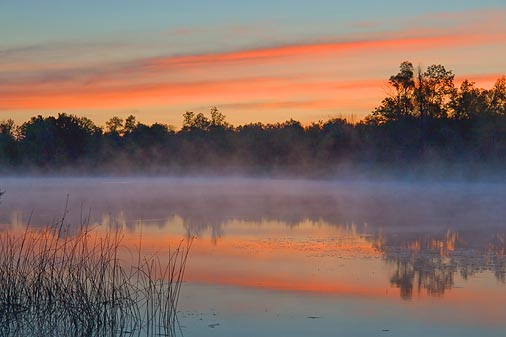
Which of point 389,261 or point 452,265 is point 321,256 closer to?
point 389,261

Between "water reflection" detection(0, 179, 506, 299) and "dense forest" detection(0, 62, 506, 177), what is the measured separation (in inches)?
493

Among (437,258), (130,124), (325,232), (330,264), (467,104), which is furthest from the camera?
(130,124)

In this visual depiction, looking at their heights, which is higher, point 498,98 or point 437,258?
point 498,98

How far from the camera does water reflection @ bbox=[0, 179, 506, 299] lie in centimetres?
Answer: 1073

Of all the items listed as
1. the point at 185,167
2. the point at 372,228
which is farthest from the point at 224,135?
the point at 372,228

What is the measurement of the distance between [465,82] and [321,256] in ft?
119

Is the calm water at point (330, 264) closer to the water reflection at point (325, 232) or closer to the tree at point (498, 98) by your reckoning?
the water reflection at point (325, 232)

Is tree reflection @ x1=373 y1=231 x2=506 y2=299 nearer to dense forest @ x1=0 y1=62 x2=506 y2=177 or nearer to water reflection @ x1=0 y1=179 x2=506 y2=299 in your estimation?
water reflection @ x1=0 y1=179 x2=506 y2=299

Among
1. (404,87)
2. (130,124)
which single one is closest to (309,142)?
(404,87)

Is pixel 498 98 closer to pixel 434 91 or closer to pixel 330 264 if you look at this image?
pixel 434 91

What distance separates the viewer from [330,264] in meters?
11.7

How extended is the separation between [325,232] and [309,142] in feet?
119

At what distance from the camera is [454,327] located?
7879 mm

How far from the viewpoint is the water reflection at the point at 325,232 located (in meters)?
10.7
